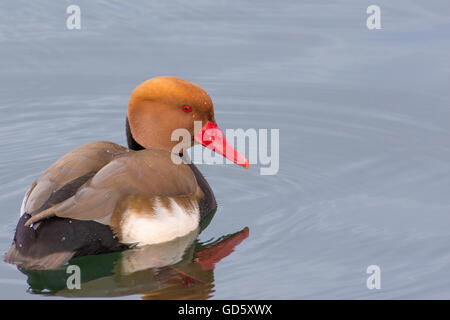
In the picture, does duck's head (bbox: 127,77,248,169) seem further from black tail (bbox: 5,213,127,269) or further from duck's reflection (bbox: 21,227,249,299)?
black tail (bbox: 5,213,127,269)

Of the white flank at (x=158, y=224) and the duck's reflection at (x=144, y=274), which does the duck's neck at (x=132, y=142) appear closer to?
the white flank at (x=158, y=224)

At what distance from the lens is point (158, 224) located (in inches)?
225

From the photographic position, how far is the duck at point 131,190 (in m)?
5.30

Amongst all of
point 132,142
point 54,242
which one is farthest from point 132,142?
point 54,242

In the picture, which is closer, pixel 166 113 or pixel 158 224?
pixel 158 224

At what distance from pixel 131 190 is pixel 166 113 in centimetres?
80

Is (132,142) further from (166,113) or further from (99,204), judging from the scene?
(99,204)

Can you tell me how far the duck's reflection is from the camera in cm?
532

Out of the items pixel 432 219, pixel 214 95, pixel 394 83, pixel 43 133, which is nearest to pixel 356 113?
pixel 394 83

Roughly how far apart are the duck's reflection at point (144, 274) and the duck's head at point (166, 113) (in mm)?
813

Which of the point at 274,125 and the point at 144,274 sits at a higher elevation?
the point at 274,125

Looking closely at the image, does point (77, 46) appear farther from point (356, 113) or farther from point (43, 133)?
point (356, 113)

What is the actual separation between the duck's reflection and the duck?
0.08 meters

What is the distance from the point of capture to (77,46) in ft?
30.1
